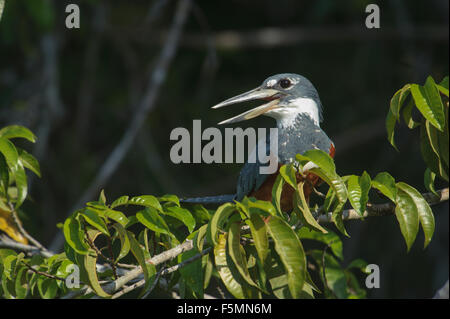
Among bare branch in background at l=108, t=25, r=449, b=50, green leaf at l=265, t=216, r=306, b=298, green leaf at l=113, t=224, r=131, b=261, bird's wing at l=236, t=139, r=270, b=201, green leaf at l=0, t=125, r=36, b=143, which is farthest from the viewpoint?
bare branch in background at l=108, t=25, r=449, b=50

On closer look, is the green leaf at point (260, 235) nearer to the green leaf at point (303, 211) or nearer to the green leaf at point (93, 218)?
the green leaf at point (303, 211)

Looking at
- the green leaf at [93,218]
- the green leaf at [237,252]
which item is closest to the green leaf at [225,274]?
the green leaf at [237,252]

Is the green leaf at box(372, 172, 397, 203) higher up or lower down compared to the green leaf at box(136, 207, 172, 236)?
higher up

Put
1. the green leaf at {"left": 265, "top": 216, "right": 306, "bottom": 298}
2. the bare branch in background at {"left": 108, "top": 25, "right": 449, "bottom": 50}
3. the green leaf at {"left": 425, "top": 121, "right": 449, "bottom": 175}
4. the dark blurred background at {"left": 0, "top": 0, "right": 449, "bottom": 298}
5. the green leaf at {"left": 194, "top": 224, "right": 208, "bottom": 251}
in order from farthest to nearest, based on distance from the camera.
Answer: the bare branch in background at {"left": 108, "top": 25, "right": 449, "bottom": 50} → the dark blurred background at {"left": 0, "top": 0, "right": 449, "bottom": 298} → the green leaf at {"left": 425, "top": 121, "right": 449, "bottom": 175} → the green leaf at {"left": 194, "top": 224, "right": 208, "bottom": 251} → the green leaf at {"left": 265, "top": 216, "right": 306, "bottom": 298}

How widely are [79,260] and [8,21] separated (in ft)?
10.5

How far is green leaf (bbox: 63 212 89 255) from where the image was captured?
2352 mm

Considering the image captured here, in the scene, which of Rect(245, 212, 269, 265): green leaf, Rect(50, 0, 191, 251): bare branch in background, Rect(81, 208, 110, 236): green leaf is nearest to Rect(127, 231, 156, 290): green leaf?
Rect(81, 208, 110, 236): green leaf

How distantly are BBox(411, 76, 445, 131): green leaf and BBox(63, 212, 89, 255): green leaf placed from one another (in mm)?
1454

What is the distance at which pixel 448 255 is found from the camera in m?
5.80

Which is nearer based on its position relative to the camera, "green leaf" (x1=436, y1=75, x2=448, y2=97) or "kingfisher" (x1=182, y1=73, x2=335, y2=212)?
"green leaf" (x1=436, y1=75, x2=448, y2=97)

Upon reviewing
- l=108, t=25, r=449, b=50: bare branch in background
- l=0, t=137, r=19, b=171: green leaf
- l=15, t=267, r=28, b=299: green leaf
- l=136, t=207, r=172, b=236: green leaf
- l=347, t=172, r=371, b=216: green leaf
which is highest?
l=108, t=25, r=449, b=50: bare branch in background

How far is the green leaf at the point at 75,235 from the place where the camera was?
7.72ft

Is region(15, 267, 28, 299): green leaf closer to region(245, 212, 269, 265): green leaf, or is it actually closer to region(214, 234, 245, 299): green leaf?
region(214, 234, 245, 299): green leaf

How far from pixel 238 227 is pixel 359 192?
520 mm
